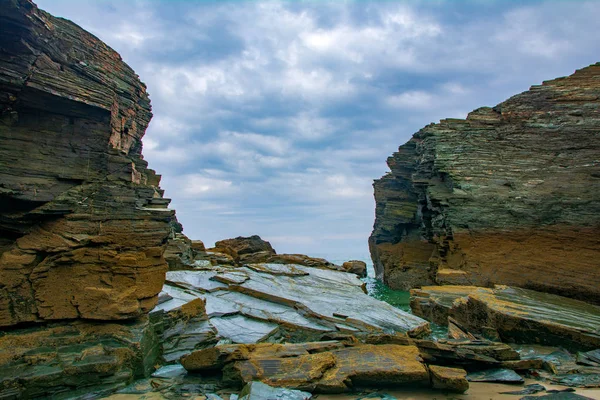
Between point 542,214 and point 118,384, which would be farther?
point 542,214

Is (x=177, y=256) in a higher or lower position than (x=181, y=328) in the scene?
higher

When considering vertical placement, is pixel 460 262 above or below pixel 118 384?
above

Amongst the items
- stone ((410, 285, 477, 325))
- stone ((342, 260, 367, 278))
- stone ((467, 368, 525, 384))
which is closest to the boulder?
stone ((342, 260, 367, 278))

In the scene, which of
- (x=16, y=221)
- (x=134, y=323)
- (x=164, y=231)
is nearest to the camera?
(x=16, y=221)

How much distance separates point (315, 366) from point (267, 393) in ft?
3.89

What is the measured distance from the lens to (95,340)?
6.96m

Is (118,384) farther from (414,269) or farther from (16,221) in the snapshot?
(414,269)

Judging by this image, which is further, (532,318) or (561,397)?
(532,318)

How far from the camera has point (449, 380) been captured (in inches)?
231

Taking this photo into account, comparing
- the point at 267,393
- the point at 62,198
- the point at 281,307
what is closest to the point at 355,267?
the point at 281,307

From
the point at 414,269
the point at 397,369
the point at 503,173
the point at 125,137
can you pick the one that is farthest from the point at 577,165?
the point at 125,137

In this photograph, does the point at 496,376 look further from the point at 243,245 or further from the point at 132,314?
the point at 243,245

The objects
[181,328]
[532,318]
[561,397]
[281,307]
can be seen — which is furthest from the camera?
[281,307]

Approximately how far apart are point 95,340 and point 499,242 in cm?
2218
